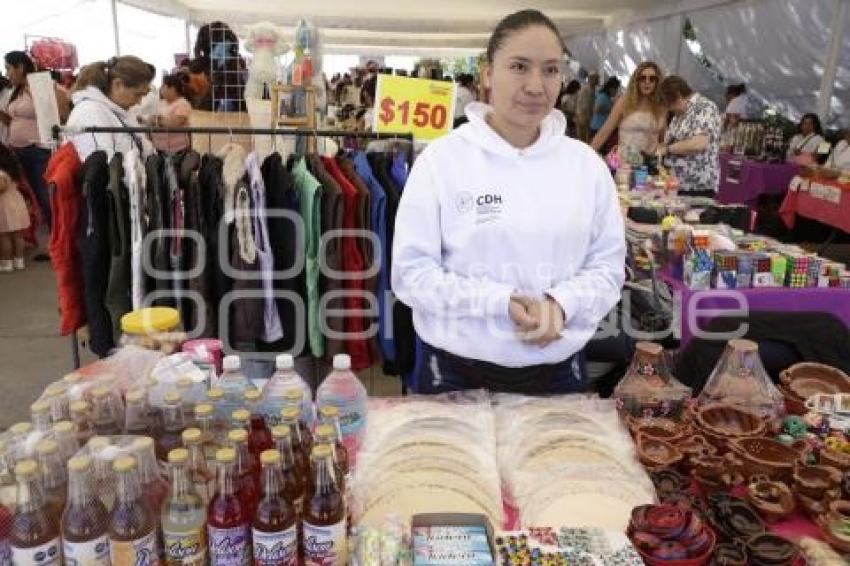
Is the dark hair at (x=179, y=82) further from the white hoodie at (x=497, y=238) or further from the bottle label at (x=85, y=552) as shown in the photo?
the bottle label at (x=85, y=552)

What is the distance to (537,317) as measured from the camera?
1587 millimetres

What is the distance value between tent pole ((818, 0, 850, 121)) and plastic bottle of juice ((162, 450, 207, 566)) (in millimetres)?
9249

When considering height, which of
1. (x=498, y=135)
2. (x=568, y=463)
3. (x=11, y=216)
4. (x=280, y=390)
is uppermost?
(x=498, y=135)

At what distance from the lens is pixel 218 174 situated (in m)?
2.78

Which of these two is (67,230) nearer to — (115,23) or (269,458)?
Result: (269,458)

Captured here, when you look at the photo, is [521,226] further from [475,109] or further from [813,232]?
[813,232]

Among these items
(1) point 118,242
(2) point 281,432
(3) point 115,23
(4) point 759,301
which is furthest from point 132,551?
(3) point 115,23

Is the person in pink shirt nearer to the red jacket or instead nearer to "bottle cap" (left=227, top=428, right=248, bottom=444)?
the red jacket

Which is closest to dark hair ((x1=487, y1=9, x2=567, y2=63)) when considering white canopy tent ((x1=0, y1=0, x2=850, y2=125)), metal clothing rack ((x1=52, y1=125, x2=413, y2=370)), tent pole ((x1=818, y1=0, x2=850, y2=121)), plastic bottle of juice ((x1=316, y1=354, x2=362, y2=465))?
plastic bottle of juice ((x1=316, y1=354, x2=362, y2=465))

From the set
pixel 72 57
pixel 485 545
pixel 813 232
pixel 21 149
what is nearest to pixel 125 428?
pixel 485 545

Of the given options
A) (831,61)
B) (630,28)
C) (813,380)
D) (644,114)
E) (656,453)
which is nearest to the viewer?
(656,453)

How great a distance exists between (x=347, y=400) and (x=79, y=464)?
623mm

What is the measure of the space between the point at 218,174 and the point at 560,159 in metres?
1.59

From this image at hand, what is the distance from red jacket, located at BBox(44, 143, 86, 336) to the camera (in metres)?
2.76
